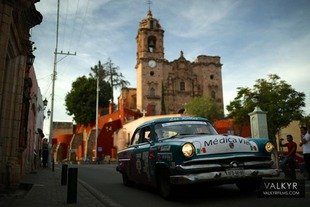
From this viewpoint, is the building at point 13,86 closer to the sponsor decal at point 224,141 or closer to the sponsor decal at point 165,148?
the sponsor decal at point 165,148

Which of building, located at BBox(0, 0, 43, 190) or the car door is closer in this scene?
the car door

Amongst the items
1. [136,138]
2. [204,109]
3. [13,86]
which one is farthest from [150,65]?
[136,138]

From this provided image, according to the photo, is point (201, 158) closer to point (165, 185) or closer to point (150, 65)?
point (165, 185)

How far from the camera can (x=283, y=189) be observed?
386cm

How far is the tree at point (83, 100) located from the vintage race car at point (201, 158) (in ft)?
158

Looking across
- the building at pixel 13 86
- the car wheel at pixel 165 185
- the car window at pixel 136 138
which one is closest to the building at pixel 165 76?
the building at pixel 13 86

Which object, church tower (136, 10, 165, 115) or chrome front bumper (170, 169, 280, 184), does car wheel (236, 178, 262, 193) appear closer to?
chrome front bumper (170, 169, 280, 184)

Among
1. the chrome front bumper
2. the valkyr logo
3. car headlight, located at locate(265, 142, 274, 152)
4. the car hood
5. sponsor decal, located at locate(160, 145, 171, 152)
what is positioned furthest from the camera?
car headlight, located at locate(265, 142, 274, 152)

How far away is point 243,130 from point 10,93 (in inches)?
1409

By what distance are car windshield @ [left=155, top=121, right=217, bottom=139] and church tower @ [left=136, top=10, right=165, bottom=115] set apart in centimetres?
5040

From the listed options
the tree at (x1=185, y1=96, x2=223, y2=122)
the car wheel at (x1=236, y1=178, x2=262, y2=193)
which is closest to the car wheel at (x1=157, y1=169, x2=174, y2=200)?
the car wheel at (x1=236, y1=178, x2=262, y2=193)

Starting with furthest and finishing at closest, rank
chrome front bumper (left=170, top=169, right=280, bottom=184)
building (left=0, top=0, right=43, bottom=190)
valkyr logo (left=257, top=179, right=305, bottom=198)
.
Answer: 1. building (left=0, top=0, right=43, bottom=190)
2. chrome front bumper (left=170, top=169, right=280, bottom=184)
3. valkyr logo (left=257, top=179, right=305, bottom=198)

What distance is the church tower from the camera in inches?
2338

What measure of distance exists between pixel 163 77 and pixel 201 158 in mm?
56764
